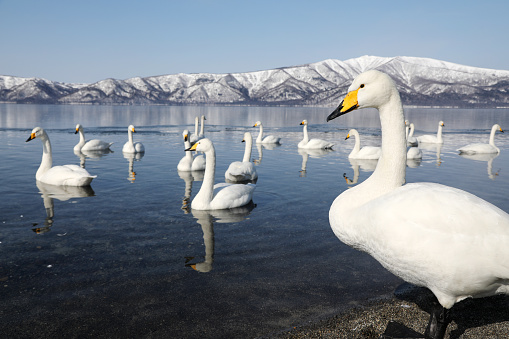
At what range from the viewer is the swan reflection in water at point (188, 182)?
10.9 metres

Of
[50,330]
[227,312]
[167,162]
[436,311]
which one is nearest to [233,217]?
[227,312]

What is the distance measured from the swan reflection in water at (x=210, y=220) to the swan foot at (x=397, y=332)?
329 cm

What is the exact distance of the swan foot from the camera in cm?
436

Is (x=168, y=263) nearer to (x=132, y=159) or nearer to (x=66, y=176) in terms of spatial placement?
(x=66, y=176)

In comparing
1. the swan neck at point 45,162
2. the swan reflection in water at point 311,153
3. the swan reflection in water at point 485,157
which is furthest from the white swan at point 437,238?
the swan reflection in water at point 485,157

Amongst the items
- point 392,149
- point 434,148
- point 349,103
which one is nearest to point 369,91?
point 349,103

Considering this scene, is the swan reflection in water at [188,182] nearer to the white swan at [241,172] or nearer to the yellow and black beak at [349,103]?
the white swan at [241,172]

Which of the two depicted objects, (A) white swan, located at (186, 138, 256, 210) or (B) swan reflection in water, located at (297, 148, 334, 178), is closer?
(A) white swan, located at (186, 138, 256, 210)

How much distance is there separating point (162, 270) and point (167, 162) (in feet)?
41.3

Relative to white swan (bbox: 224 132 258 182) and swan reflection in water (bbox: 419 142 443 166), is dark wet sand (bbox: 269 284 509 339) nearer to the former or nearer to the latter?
white swan (bbox: 224 132 258 182)

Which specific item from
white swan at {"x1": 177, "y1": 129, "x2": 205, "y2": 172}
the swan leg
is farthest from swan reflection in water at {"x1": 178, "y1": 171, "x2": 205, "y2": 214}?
the swan leg

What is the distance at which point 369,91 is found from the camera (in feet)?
15.1

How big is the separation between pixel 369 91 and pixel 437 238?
1.88m

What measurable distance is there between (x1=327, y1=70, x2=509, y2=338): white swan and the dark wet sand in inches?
24.2
